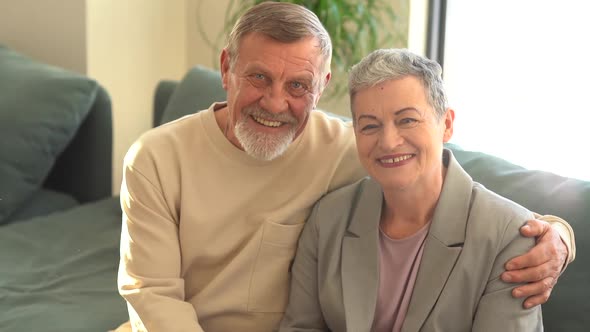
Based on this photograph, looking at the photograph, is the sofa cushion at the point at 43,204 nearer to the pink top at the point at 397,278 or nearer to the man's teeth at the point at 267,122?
the man's teeth at the point at 267,122

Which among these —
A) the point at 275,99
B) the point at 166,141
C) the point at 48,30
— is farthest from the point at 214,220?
the point at 48,30

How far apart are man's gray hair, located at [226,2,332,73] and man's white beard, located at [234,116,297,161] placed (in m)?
0.16

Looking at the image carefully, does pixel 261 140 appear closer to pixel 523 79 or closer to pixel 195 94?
pixel 195 94

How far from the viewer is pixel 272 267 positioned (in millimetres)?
1823

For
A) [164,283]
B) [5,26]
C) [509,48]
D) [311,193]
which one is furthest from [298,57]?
[5,26]

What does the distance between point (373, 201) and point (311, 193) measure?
6.3 inches

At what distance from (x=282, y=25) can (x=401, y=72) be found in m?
0.29

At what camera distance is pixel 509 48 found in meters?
2.78

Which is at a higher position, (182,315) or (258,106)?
(258,106)

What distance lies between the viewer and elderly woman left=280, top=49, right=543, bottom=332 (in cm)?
154

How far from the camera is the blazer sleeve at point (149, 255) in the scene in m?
1.74

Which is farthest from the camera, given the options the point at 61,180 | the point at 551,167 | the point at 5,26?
the point at 5,26

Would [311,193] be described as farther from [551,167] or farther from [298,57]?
[551,167]

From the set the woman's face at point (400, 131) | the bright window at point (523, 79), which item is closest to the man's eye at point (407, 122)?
the woman's face at point (400, 131)
